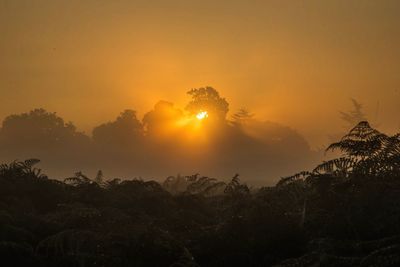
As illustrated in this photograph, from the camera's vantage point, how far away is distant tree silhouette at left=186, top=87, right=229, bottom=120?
7881 centimetres

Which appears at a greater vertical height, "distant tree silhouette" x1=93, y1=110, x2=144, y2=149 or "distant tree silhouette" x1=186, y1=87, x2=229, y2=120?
"distant tree silhouette" x1=186, y1=87, x2=229, y2=120

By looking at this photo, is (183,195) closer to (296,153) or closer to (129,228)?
(129,228)

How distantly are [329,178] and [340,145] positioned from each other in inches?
35.0

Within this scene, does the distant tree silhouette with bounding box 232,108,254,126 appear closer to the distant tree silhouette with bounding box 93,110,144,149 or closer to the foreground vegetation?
the distant tree silhouette with bounding box 93,110,144,149

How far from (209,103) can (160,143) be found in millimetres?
10772

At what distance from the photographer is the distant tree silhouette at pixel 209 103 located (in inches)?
3103

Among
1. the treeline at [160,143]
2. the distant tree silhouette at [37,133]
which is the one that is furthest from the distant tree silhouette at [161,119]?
the distant tree silhouette at [37,133]

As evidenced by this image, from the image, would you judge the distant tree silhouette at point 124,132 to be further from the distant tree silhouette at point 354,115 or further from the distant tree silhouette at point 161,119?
the distant tree silhouette at point 354,115

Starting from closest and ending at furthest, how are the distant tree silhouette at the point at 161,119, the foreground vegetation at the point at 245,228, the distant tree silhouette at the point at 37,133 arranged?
the foreground vegetation at the point at 245,228 → the distant tree silhouette at the point at 161,119 → the distant tree silhouette at the point at 37,133

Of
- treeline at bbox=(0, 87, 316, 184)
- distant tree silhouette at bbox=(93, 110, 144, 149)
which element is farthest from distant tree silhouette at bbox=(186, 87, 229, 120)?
distant tree silhouette at bbox=(93, 110, 144, 149)

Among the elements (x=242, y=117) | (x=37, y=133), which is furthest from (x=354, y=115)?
(x=37, y=133)

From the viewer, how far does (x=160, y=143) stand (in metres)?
74.6

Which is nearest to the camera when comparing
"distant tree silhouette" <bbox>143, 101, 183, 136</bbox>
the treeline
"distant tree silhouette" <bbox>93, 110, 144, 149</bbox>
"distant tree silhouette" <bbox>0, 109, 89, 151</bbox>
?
the treeline

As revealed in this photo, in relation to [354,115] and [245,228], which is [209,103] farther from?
[245,228]
